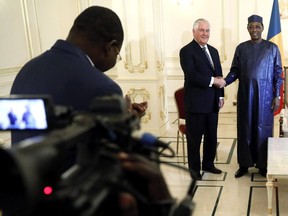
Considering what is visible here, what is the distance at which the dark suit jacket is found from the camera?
3117 millimetres

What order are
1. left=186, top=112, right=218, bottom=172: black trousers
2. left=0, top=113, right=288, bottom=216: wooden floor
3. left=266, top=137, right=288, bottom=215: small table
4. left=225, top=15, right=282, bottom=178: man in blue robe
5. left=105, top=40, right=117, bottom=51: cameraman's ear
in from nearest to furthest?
left=105, top=40, right=117, bottom=51: cameraman's ear
left=266, top=137, right=288, bottom=215: small table
left=0, top=113, right=288, bottom=216: wooden floor
left=225, top=15, right=282, bottom=178: man in blue robe
left=186, top=112, right=218, bottom=172: black trousers

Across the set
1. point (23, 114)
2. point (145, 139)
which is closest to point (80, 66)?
point (23, 114)

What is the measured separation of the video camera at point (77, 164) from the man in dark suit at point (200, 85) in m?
2.57

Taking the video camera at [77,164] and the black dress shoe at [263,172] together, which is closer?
the video camera at [77,164]

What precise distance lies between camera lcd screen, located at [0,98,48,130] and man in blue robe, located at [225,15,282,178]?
105 inches

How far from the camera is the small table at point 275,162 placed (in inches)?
97.0

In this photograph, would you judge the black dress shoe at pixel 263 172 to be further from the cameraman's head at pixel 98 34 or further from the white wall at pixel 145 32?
the cameraman's head at pixel 98 34

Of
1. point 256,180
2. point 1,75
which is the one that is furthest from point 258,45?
point 1,75

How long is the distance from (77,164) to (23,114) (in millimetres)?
207

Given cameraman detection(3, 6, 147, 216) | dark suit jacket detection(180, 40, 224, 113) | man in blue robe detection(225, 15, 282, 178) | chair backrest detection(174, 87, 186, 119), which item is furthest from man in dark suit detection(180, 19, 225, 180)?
cameraman detection(3, 6, 147, 216)

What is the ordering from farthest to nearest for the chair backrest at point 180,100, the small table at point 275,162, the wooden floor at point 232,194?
the chair backrest at point 180,100 < the wooden floor at point 232,194 < the small table at point 275,162

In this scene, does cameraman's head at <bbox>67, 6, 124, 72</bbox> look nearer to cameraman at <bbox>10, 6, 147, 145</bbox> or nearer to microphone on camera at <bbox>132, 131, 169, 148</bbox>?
cameraman at <bbox>10, 6, 147, 145</bbox>

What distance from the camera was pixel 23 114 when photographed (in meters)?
0.68

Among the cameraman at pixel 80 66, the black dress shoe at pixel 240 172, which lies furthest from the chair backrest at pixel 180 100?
the cameraman at pixel 80 66
